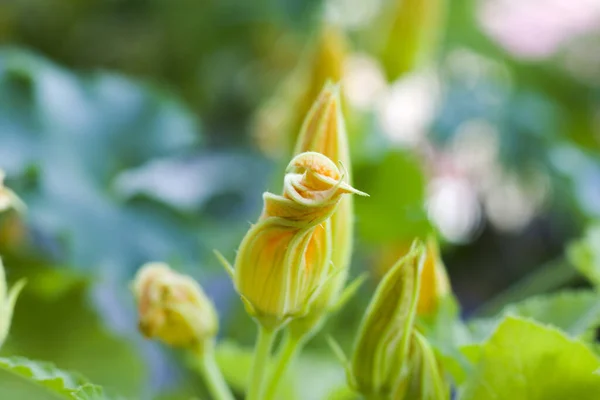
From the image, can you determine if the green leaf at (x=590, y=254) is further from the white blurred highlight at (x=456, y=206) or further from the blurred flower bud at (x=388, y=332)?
the white blurred highlight at (x=456, y=206)

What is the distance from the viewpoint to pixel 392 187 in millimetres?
624

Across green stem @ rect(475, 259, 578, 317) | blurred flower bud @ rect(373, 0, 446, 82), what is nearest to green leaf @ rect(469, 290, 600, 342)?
green stem @ rect(475, 259, 578, 317)

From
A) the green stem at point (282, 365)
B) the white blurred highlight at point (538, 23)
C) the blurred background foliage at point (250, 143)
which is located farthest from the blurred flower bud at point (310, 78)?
the white blurred highlight at point (538, 23)

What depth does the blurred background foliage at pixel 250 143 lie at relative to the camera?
1.76 feet

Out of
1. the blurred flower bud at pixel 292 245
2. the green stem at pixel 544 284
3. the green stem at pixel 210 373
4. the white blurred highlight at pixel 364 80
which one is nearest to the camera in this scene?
the blurred flower bud at pixel 292 245

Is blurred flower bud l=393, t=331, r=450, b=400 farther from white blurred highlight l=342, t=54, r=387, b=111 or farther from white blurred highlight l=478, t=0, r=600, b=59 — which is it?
white blurred highlight l=478, t=0, r=600, b=59

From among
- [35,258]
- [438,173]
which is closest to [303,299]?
[35,258]

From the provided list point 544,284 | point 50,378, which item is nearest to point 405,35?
point 544,284

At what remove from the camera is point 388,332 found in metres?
0.29

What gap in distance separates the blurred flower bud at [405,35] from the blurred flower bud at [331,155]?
376 millimetres

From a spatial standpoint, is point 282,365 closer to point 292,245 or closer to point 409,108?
point 292,245

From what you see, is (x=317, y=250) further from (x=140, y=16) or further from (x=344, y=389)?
(x=140, y=16)

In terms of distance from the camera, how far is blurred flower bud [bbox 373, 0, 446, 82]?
0.65 metres

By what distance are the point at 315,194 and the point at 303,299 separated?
0.19 feet
